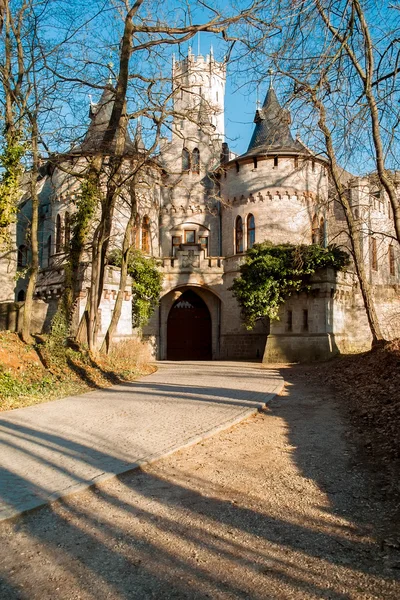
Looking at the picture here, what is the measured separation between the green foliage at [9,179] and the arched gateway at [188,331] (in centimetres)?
1635

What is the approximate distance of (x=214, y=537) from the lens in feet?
11.3

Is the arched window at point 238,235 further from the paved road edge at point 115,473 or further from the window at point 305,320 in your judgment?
the paved road edge at point 115,473

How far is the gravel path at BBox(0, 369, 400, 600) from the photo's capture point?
9.11 feet

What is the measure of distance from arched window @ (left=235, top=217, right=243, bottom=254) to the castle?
6 centimetres

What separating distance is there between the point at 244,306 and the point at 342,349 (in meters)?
4.58

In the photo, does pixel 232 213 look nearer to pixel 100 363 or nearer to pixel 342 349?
pixel 342 349

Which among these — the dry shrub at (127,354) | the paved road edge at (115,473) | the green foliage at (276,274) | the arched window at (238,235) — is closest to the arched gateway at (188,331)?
the arched window at (238,235)

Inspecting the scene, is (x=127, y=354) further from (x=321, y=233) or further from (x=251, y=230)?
(x=321, y=233)

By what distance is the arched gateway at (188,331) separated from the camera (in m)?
27.8

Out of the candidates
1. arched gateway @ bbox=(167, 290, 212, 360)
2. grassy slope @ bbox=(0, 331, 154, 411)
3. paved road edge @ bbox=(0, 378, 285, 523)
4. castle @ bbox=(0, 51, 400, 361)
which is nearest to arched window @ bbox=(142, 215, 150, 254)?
castle @ bbox=(0, 51, 400, 361)

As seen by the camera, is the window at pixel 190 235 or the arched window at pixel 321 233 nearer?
the arched window at pixel 321 233

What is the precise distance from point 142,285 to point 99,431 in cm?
1759

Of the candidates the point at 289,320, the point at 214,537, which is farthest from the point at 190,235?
the point at 214,537

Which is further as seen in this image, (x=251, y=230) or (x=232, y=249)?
(x=232, y=249)
